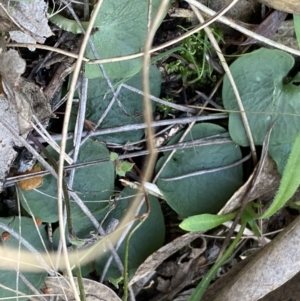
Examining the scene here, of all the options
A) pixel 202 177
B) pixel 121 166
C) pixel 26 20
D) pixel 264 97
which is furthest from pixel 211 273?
pixel 26 20

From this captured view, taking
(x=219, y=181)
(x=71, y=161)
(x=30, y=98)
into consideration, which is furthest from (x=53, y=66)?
(x=219, y=181)

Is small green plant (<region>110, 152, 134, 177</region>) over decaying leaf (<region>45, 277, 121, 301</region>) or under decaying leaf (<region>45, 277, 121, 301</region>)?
over

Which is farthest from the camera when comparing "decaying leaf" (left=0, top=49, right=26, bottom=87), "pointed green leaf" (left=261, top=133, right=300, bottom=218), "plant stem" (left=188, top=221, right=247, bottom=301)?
"plant stem" (left=188, top=221, right=247, bottom=301)

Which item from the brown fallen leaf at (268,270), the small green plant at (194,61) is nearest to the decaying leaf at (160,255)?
the brown fallen leaf at (268,270)

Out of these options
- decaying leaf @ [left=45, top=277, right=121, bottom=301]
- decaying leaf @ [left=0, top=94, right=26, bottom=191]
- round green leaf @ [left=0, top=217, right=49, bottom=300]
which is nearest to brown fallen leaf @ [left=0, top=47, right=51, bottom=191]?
decaying leaf @ [left=0, top=94, right=26, bottom=191]

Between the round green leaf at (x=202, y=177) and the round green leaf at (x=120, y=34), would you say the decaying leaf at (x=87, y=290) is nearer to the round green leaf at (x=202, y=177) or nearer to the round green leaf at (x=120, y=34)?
the round green leaf at (x=202, y=177)

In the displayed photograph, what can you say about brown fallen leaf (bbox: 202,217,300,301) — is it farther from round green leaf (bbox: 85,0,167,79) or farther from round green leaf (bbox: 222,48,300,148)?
round green leaf (bbox: 85,0,167,79)

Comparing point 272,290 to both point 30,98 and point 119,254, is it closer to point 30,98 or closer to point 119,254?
point 119,254
